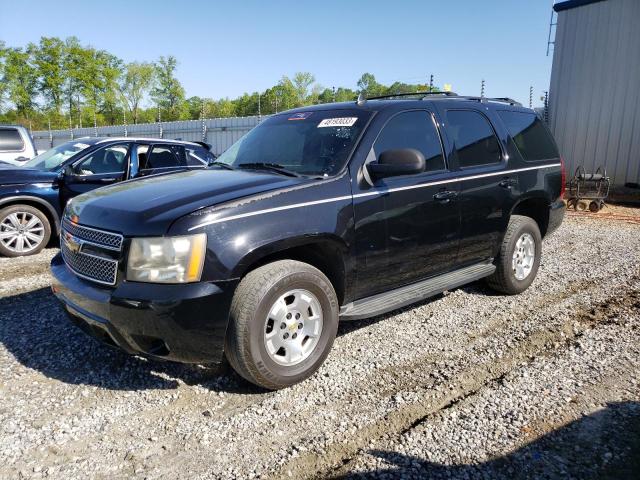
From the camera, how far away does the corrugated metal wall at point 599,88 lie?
1230 cm

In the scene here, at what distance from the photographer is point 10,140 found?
1081cm

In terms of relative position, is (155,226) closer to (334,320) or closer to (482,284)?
(334,320)

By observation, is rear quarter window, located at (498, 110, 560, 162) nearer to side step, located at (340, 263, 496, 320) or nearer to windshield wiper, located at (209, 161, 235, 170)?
side step, located at (340, 263, 496, 320)

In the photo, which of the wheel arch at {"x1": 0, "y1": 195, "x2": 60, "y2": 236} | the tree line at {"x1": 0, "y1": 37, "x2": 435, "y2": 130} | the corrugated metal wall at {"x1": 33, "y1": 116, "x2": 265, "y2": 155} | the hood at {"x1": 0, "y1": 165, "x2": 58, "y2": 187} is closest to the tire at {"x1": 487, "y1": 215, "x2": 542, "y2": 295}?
the wheel arch at {"x1": 0, "y1": 195, "x2": 60, "y2": 236}

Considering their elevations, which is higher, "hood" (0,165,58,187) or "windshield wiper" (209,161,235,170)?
"windshield wiper" (209,161,235,170)

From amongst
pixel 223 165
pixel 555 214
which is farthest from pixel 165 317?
pixel 555 214

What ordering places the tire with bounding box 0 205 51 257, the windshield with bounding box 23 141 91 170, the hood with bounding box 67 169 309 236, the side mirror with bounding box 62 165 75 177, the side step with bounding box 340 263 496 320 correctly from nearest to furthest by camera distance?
the hood with bounding box 67 169 309 236 < the side step with bounding box 340 263 496 320 < the tire with bounding box 0 205 51 257 < the side mirror with bounding box 62 165 75 177 < the windshield with bounding box 23 141 91 170

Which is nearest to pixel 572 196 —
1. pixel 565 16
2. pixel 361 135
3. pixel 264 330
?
pixel 565 16

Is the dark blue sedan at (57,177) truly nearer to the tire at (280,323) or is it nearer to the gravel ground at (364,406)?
the gravel ground at (364,406)

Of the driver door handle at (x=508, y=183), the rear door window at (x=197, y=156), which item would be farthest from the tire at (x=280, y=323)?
the rear door window at (x=197, y=156)

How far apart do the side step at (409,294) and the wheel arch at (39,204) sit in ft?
17.8

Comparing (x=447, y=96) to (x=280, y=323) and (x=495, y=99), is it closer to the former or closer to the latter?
(x=495, y=99)

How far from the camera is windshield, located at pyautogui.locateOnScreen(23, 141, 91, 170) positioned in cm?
764

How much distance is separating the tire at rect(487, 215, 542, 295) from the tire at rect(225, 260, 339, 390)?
2361 mm
